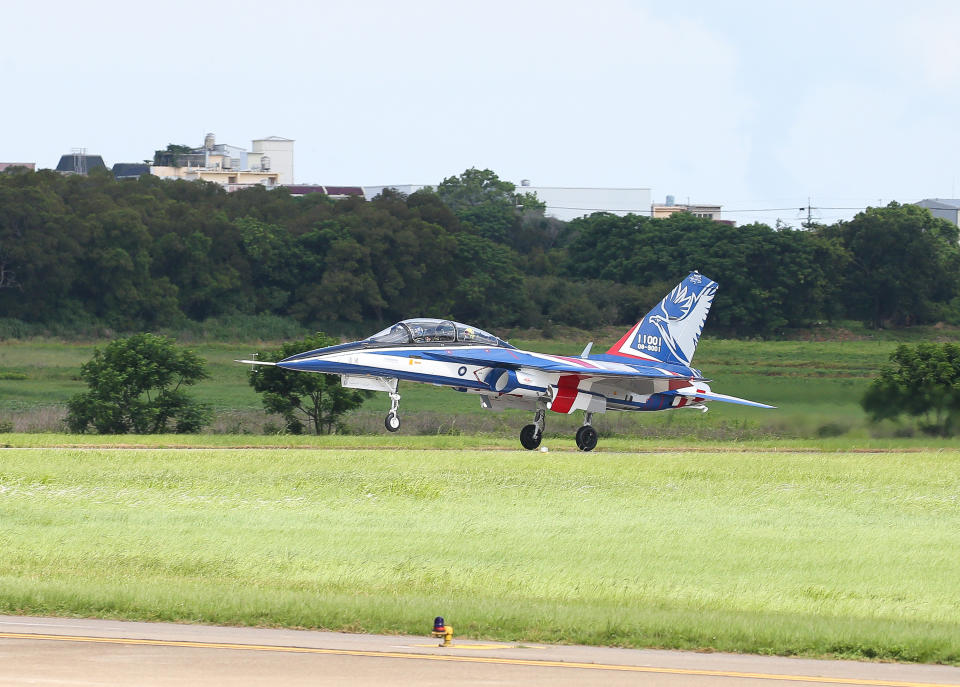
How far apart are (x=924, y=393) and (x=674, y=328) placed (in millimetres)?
6999

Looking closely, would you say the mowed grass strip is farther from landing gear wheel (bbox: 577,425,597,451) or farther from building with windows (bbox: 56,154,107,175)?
building with windows (bbox: 56,154,107,175)

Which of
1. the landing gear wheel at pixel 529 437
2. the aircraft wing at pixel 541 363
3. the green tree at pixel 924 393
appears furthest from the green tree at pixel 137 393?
the green tree at pixel 924 393

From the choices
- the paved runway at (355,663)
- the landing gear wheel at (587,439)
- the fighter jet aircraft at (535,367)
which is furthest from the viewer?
the landing gear wheel at (587,439)

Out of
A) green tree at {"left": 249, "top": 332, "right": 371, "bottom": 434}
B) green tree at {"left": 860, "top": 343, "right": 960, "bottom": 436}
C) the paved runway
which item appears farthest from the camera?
green tree at {"left": 249, "top": 332, "right": 371, "bottom": 434}

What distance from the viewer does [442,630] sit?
12.0 meters

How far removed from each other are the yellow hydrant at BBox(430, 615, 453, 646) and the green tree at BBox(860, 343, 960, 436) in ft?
87.5

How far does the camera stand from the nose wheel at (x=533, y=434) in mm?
33219

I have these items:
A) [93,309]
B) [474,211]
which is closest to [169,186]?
[93,309]

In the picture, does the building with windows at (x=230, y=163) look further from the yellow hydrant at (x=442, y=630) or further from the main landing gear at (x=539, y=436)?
the yellow hydrant at (x=442, y=630)

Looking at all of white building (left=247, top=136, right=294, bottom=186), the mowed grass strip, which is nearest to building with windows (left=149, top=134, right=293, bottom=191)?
white building (left=247, top=136, right=294, bottom=186)

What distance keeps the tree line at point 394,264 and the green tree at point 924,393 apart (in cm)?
4454

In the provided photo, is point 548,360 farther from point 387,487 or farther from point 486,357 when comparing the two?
point 387,487

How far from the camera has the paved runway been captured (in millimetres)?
10336

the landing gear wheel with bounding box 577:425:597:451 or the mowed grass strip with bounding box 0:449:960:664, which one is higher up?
the mowed grass strip with bounding box 0:449:960:664
